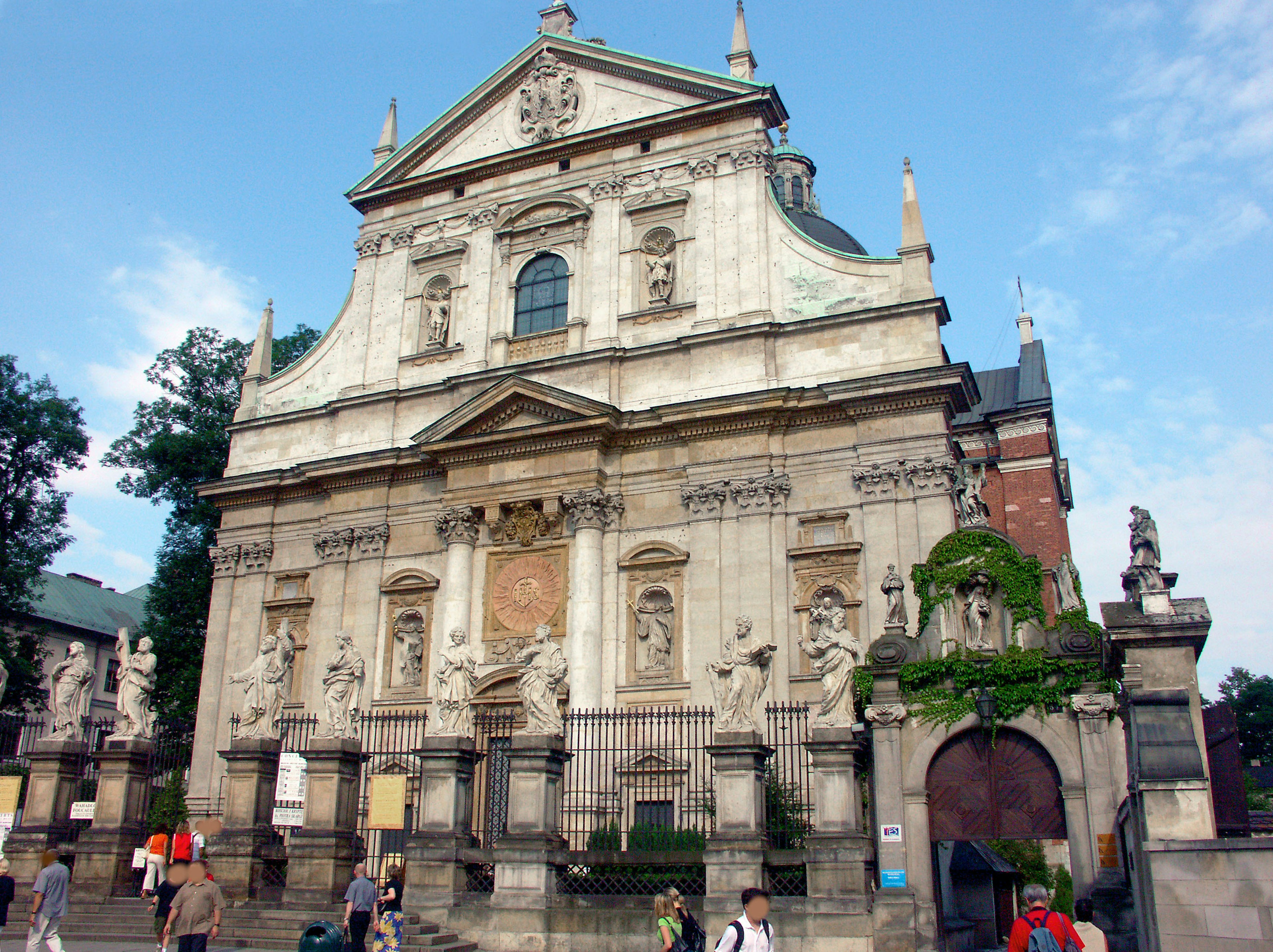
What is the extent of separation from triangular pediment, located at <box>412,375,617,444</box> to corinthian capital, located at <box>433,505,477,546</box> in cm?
165

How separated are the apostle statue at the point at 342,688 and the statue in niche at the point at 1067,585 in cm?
1065

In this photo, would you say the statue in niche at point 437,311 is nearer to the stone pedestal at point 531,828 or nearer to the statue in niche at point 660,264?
the statue in niche at point 660,264

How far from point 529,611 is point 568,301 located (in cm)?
769

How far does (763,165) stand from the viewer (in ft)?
84.7

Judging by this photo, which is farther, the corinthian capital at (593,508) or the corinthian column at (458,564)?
the corinthian column at (458,564)

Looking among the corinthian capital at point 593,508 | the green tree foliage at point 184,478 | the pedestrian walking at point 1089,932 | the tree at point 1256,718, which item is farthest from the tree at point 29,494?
the tree at point 1256,718

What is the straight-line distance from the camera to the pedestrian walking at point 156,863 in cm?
1688

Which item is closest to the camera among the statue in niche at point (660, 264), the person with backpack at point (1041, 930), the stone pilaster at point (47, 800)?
the person with backpack at point (1041, 930)

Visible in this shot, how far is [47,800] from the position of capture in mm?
19172

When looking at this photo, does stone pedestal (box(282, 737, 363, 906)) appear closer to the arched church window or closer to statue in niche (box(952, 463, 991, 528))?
statue in niche (box(952, 463, 991, 528))

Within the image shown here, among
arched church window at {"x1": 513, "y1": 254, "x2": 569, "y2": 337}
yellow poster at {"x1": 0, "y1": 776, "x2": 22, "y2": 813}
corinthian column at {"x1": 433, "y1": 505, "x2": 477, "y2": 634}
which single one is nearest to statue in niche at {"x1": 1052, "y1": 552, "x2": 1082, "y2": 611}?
corinthian column at {"x1": 433, "y1": 505, "x2": 477, "y2": 634}

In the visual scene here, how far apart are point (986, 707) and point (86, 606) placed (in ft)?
156

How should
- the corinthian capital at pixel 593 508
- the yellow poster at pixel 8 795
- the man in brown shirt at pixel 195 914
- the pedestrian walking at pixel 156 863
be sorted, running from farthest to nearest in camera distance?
the corinthian capital at pixel 593 508 → the yellow poster at pixel 8 795 → the pedestrian walking at pixel 156 863 → the man in brown shirt at pixel 195 914

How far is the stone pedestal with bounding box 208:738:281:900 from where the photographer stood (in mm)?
16469
